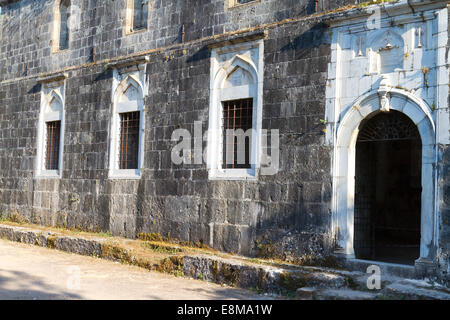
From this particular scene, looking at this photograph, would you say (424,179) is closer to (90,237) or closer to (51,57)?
(90,237)

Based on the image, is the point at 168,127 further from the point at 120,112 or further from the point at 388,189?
the point at 388,189

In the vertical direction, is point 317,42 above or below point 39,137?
above

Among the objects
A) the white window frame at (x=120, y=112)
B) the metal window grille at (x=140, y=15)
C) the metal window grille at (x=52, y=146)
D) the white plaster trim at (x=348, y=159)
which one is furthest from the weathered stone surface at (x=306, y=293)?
the metal window grille at (x=52, y=146)

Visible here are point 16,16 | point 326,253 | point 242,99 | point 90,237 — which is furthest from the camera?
point 16,16

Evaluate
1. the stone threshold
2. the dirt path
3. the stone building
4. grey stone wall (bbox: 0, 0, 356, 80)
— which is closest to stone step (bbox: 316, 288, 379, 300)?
the stone threshold

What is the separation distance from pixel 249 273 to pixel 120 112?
607 cm

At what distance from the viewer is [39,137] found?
14.9m

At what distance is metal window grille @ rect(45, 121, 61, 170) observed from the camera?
14.6 meters

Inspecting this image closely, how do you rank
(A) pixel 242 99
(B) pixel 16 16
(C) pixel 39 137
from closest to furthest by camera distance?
(A) pixel 242 99 → (C) pixel 39 137 → (B) pixel 16 16

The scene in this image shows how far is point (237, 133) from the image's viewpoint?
33.9ft

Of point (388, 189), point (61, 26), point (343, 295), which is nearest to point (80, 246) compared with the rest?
point (343, 295)
